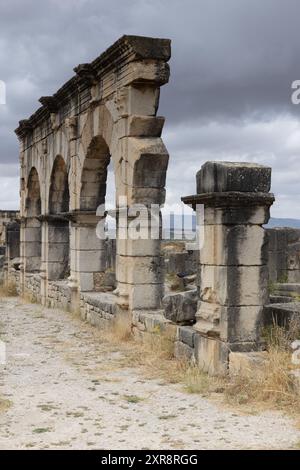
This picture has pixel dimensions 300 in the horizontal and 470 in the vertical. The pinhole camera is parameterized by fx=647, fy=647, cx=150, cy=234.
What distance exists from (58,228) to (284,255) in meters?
5.74

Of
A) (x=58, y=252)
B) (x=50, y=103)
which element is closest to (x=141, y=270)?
(x=50, y=103)

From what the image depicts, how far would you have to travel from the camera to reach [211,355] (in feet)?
24.4

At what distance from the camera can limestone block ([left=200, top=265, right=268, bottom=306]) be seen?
283 inches

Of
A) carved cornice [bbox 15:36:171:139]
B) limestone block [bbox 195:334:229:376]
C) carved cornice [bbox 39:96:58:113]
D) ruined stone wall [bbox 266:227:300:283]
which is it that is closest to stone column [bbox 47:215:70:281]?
carved cornice [bbox 39:96:58:113]

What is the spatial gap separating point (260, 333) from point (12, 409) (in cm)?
283

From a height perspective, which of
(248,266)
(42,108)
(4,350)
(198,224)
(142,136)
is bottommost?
(4,350)

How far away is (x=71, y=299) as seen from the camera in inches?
551

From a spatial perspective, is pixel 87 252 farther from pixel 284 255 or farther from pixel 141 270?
pixel 284 255

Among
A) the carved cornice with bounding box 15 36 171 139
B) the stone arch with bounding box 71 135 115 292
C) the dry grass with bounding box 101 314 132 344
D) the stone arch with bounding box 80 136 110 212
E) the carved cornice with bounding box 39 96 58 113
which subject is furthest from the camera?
the carved cornice with bounding box 39 96 58 113

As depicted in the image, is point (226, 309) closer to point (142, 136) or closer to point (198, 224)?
point (198, 224)

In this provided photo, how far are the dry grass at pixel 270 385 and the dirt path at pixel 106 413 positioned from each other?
26cm

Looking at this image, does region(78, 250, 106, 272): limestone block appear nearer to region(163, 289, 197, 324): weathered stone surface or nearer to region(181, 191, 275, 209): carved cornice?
region(163, 289, 197, 324): weathered stone surface

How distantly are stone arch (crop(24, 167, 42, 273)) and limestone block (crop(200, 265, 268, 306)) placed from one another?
12826 mm
